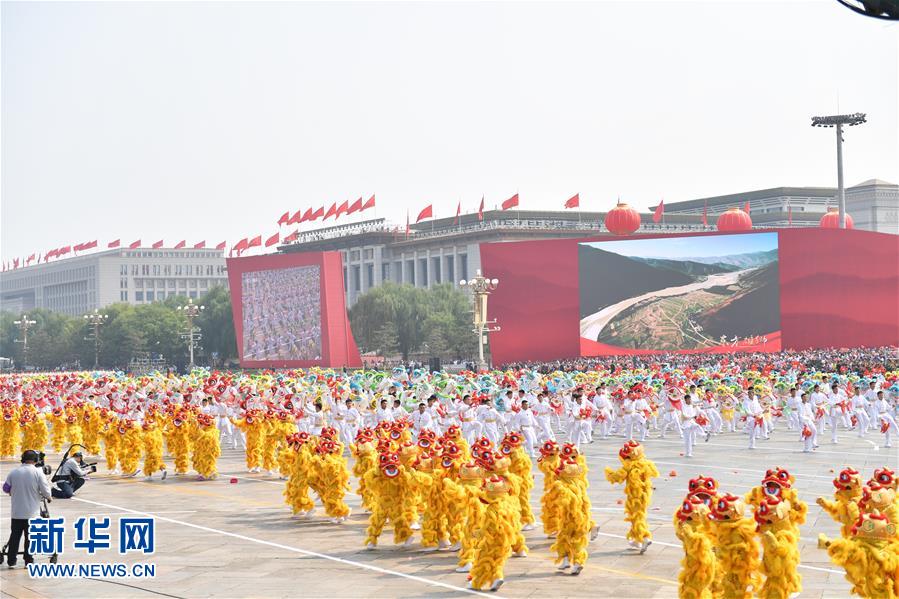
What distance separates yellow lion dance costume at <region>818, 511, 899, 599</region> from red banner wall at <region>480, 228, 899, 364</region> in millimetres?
42695

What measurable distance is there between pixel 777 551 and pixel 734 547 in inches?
15.6

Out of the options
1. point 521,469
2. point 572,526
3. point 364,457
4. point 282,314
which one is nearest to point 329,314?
point 282,314

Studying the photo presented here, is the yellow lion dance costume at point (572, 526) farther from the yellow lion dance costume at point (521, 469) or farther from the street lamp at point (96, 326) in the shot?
the street lamp at point (96, 326)

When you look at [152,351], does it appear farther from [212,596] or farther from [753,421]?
[212,596]

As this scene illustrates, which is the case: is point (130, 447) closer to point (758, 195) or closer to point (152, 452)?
point (152, 452)

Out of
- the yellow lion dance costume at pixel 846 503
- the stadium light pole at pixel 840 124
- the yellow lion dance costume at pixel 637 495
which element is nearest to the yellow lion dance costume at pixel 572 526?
the yellow lion dance costume at pixel 637 495

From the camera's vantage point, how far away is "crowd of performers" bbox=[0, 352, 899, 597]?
10453 millimetres

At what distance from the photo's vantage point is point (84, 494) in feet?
68.5

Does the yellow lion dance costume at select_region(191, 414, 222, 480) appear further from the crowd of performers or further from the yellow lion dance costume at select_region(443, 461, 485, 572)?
the yellow lion dance costume at select_region(443, 461, 485, 572)

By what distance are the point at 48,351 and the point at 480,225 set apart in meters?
38.8

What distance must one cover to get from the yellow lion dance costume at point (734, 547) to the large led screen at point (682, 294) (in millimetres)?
41524

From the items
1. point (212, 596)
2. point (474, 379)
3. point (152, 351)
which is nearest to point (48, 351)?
point (152, 351)

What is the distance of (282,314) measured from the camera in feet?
201

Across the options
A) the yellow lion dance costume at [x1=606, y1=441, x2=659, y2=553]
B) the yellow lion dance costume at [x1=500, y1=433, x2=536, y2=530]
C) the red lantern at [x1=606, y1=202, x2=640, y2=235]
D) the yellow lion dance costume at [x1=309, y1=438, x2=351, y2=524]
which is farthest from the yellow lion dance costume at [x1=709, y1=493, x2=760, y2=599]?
the red lantern at [x1=606, y1=202, x2=640, y2=235]
